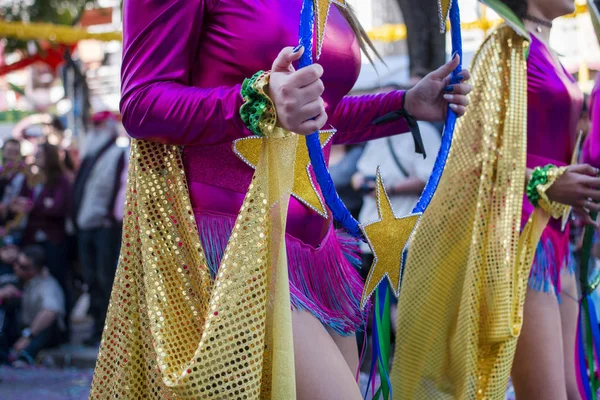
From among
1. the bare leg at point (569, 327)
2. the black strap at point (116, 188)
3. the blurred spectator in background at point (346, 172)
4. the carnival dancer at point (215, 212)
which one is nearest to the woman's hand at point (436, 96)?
the carnival dancer at point (215, 212)

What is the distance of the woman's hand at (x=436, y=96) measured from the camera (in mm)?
2207

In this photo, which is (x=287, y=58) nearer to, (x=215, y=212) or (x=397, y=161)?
(x=215, y=212)

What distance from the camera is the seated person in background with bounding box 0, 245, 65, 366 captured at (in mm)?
6578

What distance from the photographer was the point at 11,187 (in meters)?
7.29

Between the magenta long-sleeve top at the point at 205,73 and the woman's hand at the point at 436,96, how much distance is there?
395 millimetres

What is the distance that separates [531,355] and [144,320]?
1319 millimetres

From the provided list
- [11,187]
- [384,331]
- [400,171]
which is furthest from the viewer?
[11,187]

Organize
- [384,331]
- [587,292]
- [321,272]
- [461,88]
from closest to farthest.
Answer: [321,272] < [461,88] < [384,331] < [587,292]

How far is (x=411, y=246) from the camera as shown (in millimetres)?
2770

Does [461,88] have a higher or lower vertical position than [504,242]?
higher

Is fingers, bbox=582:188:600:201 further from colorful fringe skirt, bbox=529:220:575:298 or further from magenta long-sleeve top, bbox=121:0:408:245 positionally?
magenta long-sleeve top, bbox=121:0:408:245

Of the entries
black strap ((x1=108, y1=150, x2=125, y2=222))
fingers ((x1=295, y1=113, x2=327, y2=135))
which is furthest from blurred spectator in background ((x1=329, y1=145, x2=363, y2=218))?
fingers ((x1=295, y1=113, x2=327, y2=135))

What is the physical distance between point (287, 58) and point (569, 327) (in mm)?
1734

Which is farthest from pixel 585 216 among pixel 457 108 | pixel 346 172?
pixel 346 172
